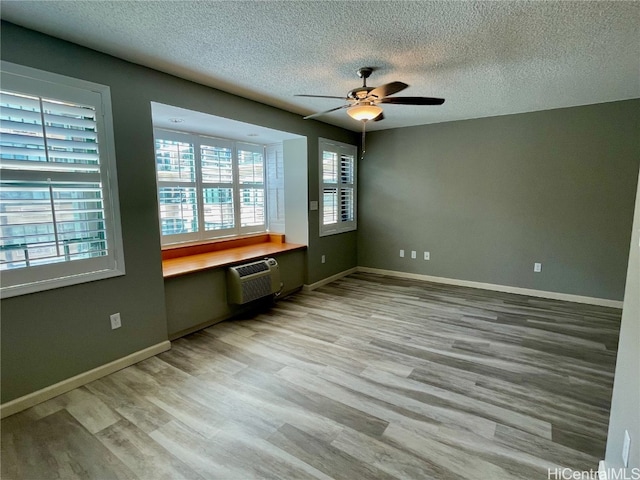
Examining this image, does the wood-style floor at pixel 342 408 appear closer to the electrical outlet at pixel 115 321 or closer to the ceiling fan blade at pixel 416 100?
the electrical outlet at pixel 115 321

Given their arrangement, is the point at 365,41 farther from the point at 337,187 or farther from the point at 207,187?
the point at 337,187

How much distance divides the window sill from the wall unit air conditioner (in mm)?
123

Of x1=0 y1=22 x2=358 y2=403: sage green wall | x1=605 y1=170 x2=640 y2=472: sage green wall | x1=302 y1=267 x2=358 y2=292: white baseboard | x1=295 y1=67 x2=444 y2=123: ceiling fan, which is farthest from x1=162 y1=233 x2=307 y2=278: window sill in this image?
x1=605 y1=170 x2=640 y2=472: sage green wall

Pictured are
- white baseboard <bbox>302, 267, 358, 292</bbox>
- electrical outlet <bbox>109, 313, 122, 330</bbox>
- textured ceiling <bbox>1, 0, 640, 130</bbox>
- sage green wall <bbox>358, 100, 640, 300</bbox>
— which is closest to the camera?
textured ceiling <bbox>1, 0, 640, 130</bbox>

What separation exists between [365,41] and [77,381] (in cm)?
331

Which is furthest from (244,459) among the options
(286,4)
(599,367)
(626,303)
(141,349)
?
(599,367)

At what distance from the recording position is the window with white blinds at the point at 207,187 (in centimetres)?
374

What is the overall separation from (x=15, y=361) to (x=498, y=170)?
5.50 m

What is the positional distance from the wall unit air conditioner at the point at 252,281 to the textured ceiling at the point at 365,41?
6.42 ft

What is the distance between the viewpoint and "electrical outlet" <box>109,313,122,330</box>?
261 centimetres

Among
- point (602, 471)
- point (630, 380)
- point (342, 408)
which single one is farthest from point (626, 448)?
point (342, 408)

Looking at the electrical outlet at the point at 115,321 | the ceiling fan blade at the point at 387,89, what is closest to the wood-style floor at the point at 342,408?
the electrical outlet at the point at 115,321

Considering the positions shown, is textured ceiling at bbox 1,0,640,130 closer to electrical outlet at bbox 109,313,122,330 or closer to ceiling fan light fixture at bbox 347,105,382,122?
ceiling fan light fixture at bbox 347,105,382,122

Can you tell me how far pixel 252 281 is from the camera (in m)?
3.73
